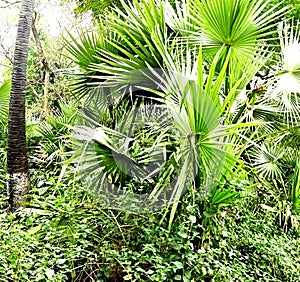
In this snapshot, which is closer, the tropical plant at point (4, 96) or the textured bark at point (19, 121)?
the textured bark at point (19, 121)

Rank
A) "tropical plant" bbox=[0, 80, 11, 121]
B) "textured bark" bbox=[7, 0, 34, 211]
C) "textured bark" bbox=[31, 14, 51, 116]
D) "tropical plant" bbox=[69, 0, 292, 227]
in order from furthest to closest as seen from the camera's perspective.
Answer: "textured bark" bbox=[31, 14, 51, 116], "tropical plant" bbox=[0, 80, 11, 121], "textured bark" bbox=[7, 0, 34, 211], "tropical plant" bbox=[69, 0, 292, 227]

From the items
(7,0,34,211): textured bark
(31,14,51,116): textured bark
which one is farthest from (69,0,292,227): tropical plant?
(31,14,51,116): textured bark

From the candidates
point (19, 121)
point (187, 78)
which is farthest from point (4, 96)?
point (187, 78)

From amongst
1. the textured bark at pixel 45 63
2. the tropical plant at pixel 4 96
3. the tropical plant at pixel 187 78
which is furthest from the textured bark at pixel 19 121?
the textured bark at pixel 45 63

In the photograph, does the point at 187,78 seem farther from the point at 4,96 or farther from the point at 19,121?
the point at 4,96

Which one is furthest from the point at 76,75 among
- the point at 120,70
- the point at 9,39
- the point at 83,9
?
the point at 9,39

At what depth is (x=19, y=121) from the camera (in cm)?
375

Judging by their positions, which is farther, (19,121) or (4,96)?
(4,96)

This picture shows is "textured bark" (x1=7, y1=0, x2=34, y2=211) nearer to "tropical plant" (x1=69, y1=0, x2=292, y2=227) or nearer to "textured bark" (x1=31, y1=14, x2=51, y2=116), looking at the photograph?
"tropical plant" (x1=69, y1=0, x2=292, y2=227)

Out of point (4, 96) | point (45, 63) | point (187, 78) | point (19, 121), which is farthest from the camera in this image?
point (45, 63)

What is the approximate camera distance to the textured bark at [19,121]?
371 centimetres

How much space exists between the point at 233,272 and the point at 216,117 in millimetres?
1013

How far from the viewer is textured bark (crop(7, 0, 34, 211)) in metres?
3.71

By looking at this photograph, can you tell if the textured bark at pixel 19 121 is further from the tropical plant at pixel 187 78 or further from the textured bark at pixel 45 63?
the textured bark at pixel 45 63
